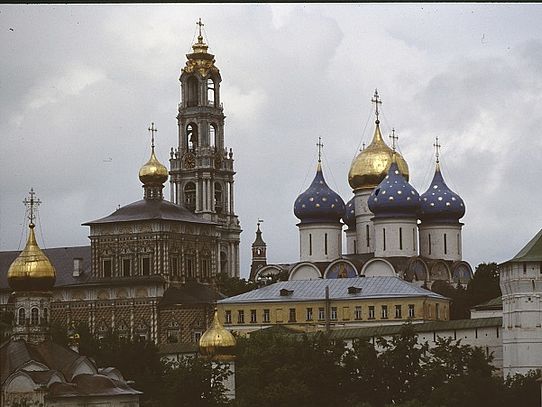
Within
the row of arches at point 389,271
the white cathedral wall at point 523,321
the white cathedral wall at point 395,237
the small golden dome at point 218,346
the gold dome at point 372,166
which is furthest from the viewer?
the gold dome at point 372,166

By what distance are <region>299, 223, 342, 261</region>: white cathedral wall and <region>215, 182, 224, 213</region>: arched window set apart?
15.0 m

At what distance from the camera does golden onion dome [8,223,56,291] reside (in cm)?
4484

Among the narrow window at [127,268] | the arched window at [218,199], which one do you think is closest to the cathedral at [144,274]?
the narrow window at [127,268]

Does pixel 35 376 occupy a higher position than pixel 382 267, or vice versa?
pixel 382 267

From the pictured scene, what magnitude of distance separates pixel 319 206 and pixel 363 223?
2028 mm

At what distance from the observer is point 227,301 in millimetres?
56938

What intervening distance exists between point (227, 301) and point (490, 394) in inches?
719

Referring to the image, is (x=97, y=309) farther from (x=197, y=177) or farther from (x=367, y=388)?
(x=367, y=388)

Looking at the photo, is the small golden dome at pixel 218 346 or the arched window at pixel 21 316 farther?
the arched window at pixel 21 316

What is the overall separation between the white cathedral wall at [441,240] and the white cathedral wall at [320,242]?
2.86 meters

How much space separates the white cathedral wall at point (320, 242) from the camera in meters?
60.8

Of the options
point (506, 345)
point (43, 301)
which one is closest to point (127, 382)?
point (43, 301)

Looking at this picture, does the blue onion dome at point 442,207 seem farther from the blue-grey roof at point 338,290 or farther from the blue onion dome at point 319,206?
the blue-grey roof at point 338,290

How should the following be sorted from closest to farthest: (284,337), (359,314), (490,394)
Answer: (490,394)
(284,337)
(359,314)
